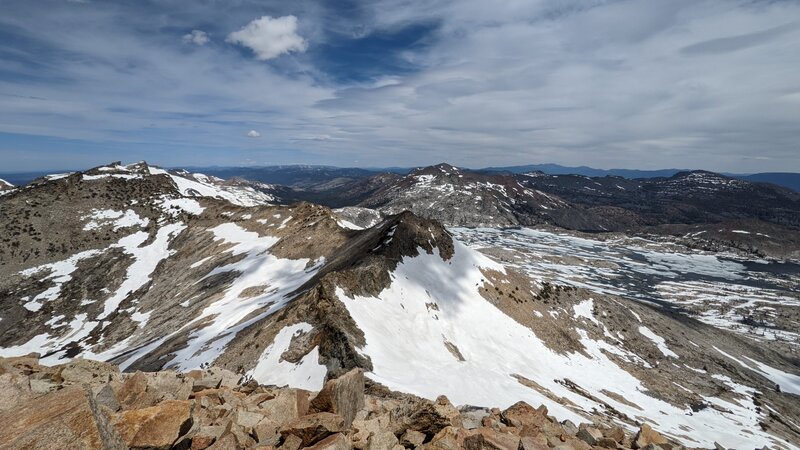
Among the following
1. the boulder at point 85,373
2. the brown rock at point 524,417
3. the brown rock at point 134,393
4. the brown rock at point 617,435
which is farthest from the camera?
the brown rock at point 617,435

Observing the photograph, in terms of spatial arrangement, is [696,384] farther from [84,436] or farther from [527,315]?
[84,436]

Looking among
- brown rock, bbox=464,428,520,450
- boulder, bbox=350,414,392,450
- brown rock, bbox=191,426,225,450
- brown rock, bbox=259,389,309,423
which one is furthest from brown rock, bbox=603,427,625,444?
brown rock, bbox=191,426,225,450

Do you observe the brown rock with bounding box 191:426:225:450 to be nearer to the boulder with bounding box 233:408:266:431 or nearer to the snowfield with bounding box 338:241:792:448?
the boulder with bounding box 233:408:266:431

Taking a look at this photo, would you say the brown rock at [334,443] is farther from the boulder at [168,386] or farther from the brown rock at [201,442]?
the boulder at [168,386]

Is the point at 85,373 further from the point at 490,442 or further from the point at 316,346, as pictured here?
the point at 316,346

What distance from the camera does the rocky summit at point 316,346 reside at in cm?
1134

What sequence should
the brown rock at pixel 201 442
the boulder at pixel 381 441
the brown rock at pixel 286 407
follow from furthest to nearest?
1. the brown rock at pixel 286 407
2. the boulder at pixel 381 441
3. the brown rock at pixel 201 442

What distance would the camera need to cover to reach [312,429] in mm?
10211

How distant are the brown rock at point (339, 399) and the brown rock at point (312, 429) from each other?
114 centimetres

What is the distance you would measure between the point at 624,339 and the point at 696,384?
1264 centimetres

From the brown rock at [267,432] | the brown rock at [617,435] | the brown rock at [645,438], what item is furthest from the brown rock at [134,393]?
the brown rock at [645,438]

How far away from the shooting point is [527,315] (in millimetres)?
64750

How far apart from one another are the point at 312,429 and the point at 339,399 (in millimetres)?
1884

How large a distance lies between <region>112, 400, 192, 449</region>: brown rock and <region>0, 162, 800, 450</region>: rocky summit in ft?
0.15
